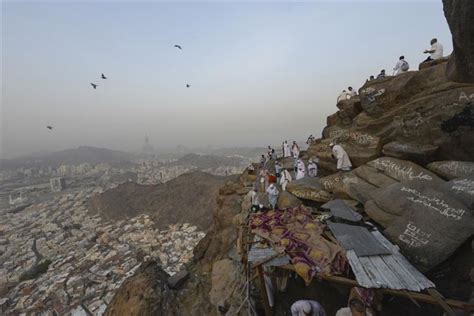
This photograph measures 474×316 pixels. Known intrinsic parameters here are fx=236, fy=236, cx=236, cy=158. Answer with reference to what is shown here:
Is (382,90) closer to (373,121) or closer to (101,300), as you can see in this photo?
(373,121)

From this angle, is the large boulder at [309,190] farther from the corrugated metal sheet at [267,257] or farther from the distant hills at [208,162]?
the distant hills at [208,162]

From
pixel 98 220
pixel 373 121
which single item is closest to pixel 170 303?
pixel 373 121

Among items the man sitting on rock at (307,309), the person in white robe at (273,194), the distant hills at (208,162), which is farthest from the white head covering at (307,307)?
the distant hills at (208,162)

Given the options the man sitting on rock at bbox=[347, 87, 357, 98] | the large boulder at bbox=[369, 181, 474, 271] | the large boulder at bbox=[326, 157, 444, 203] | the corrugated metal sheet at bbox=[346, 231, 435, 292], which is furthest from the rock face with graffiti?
the corrugated metal sheet at bbox=[346, 231, 435, 292]

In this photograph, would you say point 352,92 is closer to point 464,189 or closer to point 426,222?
point 464,189

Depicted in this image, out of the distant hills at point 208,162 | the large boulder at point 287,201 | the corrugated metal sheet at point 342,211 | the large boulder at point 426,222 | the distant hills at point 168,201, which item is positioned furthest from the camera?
the distant hills at point 208,162

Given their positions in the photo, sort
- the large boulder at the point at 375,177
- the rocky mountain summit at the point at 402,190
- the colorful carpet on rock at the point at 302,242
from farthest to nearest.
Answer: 1. the large boulder at the point at 375,177
2. the rocky mountain summit at the point at 402,190
3. the colorful carpet on rock at the point at 302,242
